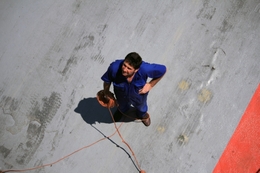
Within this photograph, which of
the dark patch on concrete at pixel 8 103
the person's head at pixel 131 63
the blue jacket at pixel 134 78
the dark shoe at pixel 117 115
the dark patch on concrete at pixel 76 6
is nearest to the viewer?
the person's head at pixel 131 63

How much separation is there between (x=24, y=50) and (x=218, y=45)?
2949mm

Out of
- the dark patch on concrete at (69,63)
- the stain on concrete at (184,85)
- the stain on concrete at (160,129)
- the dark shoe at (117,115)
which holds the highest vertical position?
the stain on concrete at (184,85)

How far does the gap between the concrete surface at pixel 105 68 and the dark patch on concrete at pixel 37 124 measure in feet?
0.04

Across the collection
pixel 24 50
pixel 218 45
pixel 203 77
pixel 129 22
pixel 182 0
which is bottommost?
pixel 24 50

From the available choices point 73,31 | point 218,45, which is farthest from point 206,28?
point 73,31

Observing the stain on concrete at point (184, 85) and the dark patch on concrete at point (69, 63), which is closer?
the stain on concrete at point (184, 85)

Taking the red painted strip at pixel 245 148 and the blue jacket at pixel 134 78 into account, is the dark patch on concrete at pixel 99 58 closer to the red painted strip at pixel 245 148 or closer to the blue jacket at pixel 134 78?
the blue jacket at pixel 134 78

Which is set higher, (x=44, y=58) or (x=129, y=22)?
(x=129, y=22)

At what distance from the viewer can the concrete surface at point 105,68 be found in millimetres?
3438

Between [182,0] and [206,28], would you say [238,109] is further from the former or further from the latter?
[182,0]

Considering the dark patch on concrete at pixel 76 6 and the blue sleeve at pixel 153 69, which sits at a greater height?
the dark patch on concrete at pixel 76 6

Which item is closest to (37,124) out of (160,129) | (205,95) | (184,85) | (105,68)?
(105,68)

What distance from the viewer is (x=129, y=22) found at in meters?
3.98

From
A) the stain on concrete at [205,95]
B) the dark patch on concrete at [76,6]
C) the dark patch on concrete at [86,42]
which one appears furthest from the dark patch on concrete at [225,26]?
the dark patch on concrete at [76,6]
